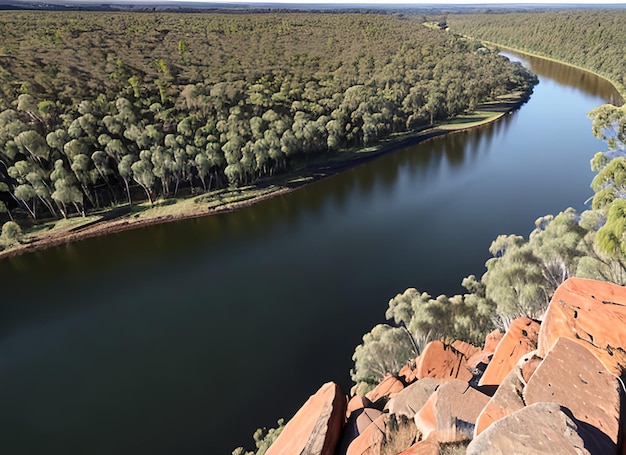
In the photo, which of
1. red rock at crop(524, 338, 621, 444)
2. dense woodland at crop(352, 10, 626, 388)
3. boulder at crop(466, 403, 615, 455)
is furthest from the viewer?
dense woodland at crop(352, 10, 626, 388)

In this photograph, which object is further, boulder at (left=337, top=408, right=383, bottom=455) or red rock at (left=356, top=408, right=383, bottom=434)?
red rock at (left=356, top=408, right=383, bottom=434)

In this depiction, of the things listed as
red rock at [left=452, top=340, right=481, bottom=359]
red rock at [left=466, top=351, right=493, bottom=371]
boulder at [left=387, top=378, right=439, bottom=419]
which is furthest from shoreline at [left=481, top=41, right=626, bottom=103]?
boulder at [left=387, top=378, right=439, bottom=419]

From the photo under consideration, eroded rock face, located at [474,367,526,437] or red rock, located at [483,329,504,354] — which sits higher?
eroded rock face, located at [474,367,526,437]

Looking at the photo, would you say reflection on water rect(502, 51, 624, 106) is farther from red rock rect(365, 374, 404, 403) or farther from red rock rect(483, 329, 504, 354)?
red rock rect(365, 374, 404, 403)

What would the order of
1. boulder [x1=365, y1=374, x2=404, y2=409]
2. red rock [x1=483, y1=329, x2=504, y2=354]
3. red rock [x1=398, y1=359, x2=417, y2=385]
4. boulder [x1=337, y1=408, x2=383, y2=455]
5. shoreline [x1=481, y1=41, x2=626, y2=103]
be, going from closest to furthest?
boulder [x1=337, y1=408, x2=383, y2=455], boulder [x1=365, y1=374, x2=404, y2=409], red rock [x1=398, y1=359, x2=417, y2=385], red rock [x1=483, y1=329, x2=504, y2=354], shoreline [x1=481, y1=41, x2=626, y2=103]

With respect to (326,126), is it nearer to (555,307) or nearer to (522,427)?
(555,307)

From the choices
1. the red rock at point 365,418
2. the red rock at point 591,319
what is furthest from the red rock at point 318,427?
the red rock at point 591,319

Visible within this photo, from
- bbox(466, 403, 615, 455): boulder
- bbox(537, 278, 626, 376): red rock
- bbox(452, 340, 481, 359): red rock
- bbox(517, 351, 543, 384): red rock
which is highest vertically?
bbox(466, 403, 615, 455): boulder
